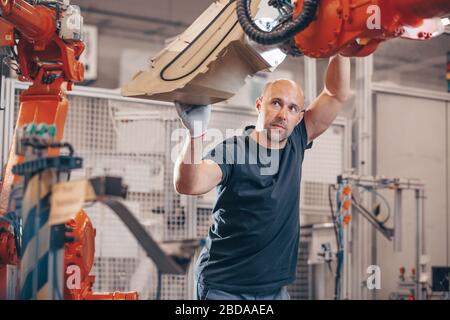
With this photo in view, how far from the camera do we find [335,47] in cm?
243

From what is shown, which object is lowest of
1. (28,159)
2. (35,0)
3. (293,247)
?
(293,247)

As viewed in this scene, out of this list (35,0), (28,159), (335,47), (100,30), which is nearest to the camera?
(28,159)

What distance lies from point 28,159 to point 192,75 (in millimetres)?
627

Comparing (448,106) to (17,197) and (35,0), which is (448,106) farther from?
(17,197)

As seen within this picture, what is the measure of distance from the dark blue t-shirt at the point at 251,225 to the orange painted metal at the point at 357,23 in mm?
512

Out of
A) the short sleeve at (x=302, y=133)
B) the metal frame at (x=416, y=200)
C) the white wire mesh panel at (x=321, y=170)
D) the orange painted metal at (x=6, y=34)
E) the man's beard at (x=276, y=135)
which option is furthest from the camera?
the white wire mesh panel at (x=321, y=170)

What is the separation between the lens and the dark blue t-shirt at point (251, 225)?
8.89 ft

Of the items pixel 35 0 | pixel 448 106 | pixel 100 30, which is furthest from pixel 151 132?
pixel 100 30

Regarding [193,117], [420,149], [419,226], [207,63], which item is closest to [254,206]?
[193,117]

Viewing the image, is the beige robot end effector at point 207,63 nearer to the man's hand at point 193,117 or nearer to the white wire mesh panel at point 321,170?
the man's hand at point 193,117

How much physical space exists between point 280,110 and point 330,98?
0.80ft

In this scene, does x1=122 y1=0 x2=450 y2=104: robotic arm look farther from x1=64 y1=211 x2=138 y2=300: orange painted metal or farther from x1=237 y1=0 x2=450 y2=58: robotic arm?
x1=64 y1=211 x2=138 y2=300: orange painted metal

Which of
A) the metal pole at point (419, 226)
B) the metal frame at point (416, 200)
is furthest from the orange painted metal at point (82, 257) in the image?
the metal pole at point (419, 226)

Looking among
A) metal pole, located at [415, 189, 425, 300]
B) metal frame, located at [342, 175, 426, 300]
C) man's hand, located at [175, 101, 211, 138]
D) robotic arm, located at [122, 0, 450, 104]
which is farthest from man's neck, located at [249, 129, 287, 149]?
metal pole, located at [415, 189, 425, 300]
